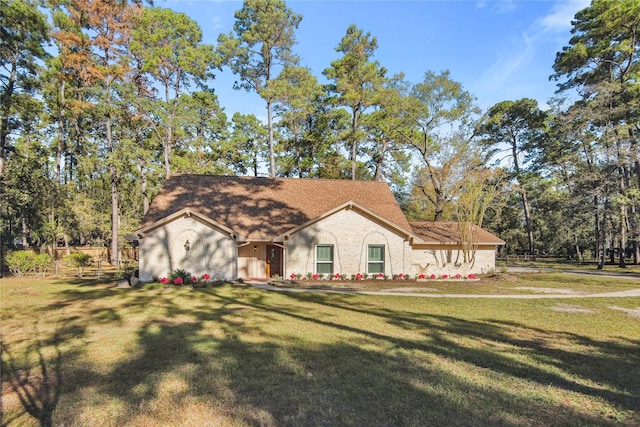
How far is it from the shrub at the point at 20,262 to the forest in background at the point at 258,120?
6010mm

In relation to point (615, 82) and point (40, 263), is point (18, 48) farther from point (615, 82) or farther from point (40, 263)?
point (615, 82)

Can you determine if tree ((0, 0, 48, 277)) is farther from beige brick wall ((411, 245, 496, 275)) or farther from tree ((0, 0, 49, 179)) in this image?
beige brick wall ((411, 245, 496, 275))

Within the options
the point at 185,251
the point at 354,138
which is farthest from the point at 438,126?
the point at 185,251

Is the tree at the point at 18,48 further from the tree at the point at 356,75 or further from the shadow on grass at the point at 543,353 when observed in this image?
the shadow on grass at the point at 543,353

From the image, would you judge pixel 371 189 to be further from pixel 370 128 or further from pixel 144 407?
pixel 144 407

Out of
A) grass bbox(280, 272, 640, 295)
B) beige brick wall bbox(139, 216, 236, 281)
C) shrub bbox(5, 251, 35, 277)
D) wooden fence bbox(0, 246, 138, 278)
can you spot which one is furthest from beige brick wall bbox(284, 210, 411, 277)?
shrub bbox(5, 251, 35, 277)

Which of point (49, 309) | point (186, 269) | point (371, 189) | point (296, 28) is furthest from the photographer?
point (296, 28)

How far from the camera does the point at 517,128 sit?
39.9m

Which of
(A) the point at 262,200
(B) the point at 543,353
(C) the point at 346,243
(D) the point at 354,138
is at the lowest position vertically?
(B) the point at 543,353

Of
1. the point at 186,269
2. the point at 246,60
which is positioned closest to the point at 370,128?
the point at 246,60

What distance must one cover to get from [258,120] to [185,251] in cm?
1854

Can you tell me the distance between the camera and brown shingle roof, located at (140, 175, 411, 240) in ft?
64.3

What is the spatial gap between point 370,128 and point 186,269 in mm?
21777

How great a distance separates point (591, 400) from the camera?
488 centimetres
